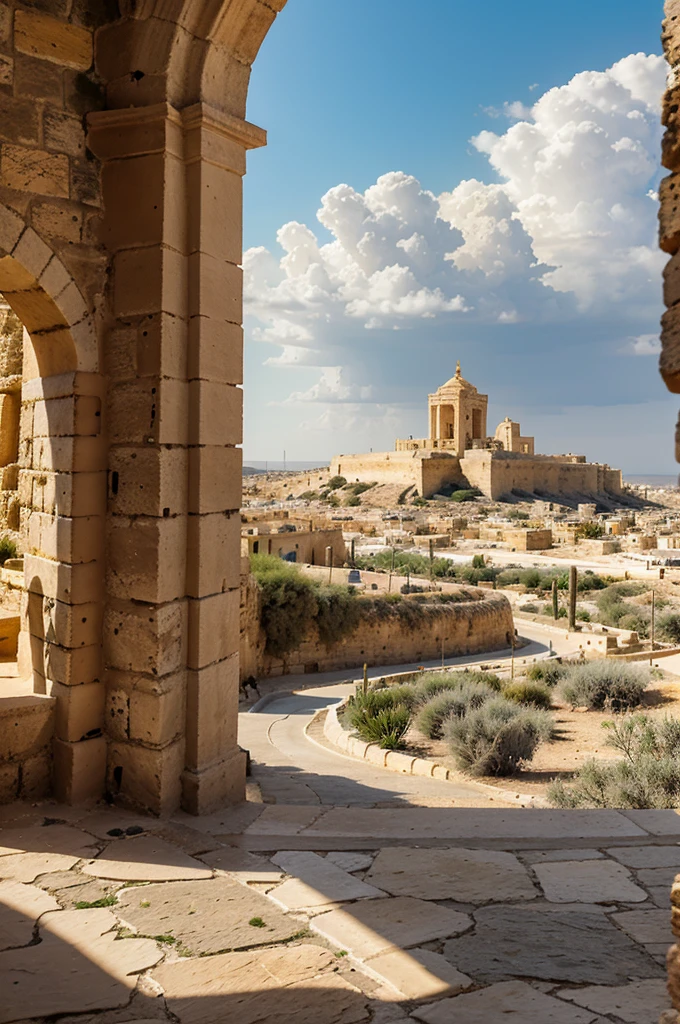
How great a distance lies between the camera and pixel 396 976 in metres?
2.35

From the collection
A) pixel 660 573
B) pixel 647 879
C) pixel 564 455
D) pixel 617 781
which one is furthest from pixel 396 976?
pixel 564 455

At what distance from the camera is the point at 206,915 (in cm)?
279

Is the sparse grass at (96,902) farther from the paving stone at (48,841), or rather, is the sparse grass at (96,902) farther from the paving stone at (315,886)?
the paving stone at (315,886)

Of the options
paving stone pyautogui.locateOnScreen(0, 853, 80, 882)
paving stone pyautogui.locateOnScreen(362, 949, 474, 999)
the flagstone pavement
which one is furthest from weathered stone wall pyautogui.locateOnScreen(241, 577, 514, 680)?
paving stone pyautogui.locateOnScreen(362, 949, 474, 999)

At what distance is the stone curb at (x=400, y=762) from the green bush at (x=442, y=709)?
100 cm

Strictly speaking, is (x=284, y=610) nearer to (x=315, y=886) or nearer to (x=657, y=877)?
(x=315, y=886)

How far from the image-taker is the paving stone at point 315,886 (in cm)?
291

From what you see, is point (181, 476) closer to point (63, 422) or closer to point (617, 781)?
point (63, 422)

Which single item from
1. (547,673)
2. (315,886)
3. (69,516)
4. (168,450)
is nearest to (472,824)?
(315,886)

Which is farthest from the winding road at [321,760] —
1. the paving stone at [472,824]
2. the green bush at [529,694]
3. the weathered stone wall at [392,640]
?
the green bush at [529,694]

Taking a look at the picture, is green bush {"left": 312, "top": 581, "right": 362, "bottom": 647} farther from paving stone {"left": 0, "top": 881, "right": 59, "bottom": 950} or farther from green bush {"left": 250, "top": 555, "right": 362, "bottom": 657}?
paving stone {"left": 0, "top": 881, "right": 59, "bottom": 950}

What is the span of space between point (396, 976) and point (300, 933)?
43 centimetres

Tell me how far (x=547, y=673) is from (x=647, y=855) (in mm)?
11470

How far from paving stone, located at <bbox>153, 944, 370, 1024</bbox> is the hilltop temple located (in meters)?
52.4
